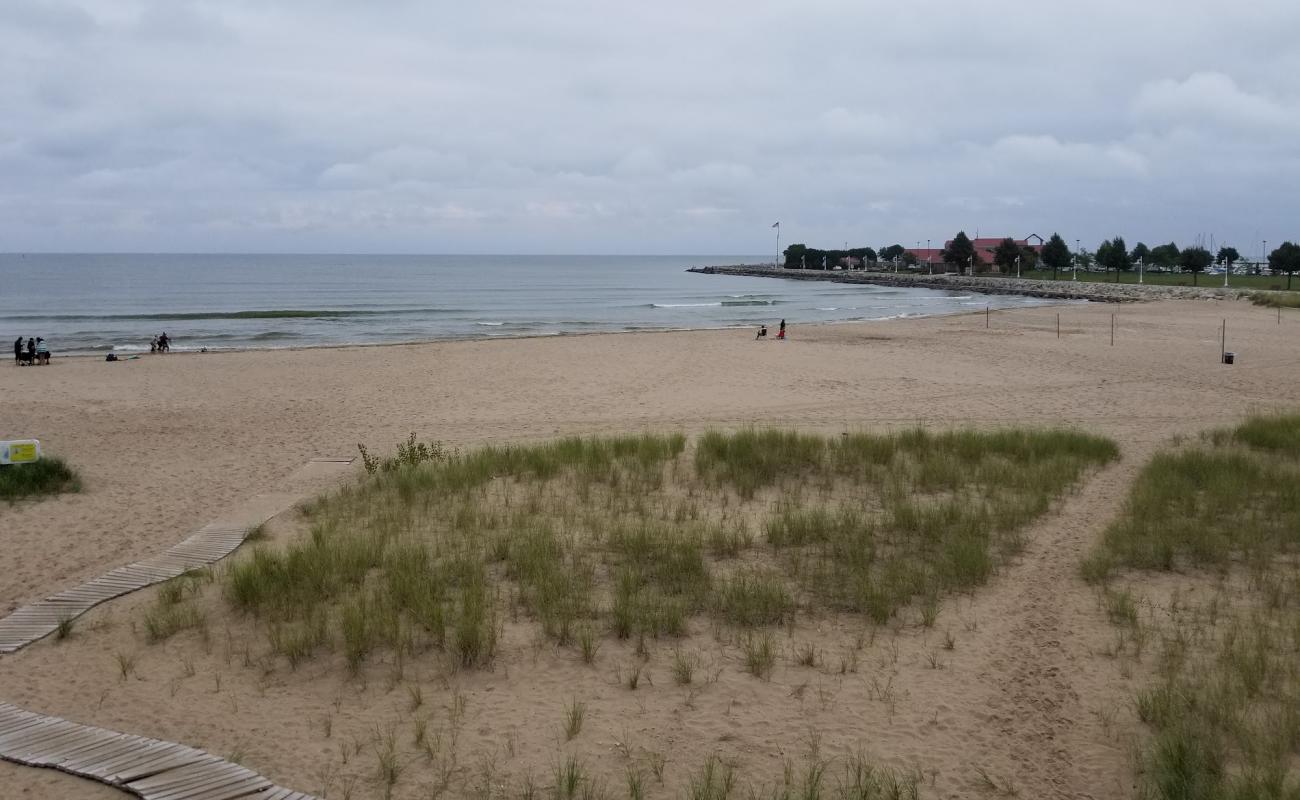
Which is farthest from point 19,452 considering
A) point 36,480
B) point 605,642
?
point 605,642

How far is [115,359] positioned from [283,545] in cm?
2080

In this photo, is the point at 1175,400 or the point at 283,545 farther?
the point at 1175,400

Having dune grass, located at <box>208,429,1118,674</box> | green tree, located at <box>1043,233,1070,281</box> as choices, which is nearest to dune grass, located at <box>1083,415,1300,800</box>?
dune grass, located at <box>208,429,1118,674</box>

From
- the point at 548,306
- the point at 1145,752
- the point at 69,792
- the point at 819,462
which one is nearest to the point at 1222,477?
the point at 819,462

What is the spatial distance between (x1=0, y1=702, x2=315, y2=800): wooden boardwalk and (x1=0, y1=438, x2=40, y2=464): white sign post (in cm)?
641

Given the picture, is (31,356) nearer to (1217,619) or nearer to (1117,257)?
(1217,619)

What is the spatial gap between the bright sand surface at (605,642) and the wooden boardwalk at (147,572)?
223mm

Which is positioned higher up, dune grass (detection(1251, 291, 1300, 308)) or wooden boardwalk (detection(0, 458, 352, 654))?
dune grass (detection(1251, 291, 1300, 308))

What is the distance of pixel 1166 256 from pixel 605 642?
100955mm

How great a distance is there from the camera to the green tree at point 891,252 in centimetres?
13388

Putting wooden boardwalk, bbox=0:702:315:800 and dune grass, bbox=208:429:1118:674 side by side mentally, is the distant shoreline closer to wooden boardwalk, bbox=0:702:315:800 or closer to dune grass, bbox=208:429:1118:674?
dune grass, bbox=208:429:1118:674

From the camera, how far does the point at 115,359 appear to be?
83.9ft

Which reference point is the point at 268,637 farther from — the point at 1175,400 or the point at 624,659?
the point at 1175,400

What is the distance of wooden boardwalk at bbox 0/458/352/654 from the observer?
257 inches
